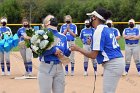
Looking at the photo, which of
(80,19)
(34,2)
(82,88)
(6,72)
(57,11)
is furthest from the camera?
(34,2)

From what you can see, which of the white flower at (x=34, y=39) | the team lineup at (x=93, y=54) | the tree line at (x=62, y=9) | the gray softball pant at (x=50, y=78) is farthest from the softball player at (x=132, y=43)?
the tree line at (x=62, y=9)

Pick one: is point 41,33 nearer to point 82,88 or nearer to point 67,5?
point 82,88

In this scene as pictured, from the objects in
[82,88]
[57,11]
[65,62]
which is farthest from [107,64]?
[57,11]

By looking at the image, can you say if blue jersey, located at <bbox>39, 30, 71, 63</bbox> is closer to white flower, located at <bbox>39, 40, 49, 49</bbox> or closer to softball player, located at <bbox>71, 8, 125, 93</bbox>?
white flower, located at <bbox>39, 40, 49, 49</bbox>

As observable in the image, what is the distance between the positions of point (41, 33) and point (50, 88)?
1.05 meters

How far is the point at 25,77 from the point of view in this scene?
1358 cm

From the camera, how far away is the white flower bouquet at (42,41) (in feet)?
24.2

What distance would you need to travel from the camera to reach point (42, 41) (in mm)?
7422

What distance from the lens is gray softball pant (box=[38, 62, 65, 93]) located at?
7.52 meters

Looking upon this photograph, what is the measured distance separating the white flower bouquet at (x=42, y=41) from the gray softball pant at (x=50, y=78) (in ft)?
1.06

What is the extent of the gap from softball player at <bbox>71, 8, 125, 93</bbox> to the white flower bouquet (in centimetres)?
62

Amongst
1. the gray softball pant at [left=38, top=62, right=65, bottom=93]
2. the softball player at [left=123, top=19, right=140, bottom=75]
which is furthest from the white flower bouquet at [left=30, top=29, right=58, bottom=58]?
the softball player at [left=123, top=19, right=140, bottom=75]

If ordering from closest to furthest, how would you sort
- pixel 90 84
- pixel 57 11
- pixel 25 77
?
1. pixel 90 84
2. pixel 25 77
3. pixel 57 11

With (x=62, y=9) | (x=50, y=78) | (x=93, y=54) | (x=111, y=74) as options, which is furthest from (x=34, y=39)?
(x=62, y=9)
